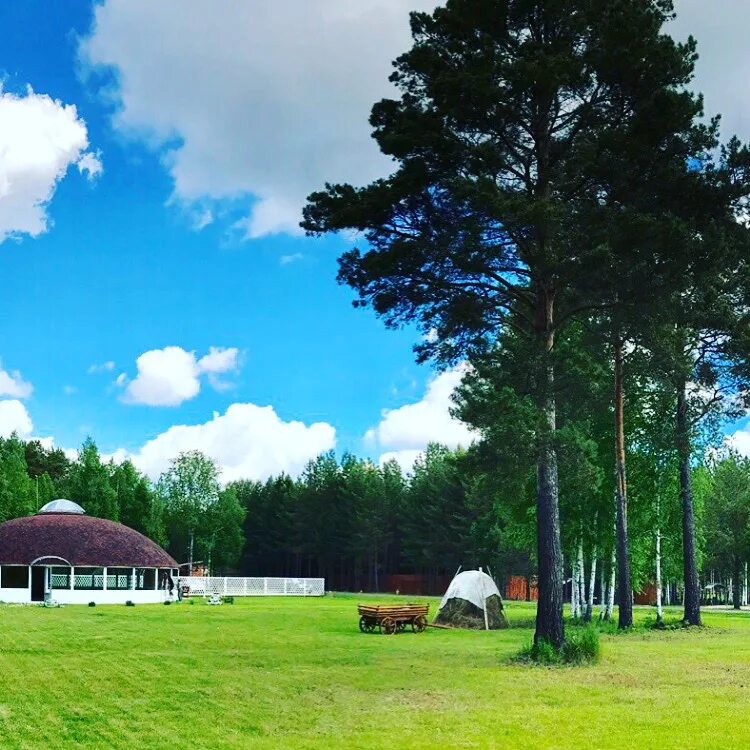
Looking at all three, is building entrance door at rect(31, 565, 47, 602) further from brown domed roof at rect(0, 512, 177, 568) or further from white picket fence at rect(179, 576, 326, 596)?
white picket fence at rect(179, 576, 326, 596)

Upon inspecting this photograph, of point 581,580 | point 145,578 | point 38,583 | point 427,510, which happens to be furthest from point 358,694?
point 427,510

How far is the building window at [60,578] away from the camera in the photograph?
53.4 meters

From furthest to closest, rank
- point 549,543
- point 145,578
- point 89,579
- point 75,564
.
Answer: point 145,578 → point 89,579 → point 75,564 → point 549,543

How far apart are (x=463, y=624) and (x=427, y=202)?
1824 centimetres

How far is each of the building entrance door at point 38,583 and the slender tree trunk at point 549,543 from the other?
40.6 metres

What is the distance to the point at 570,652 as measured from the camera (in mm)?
20188

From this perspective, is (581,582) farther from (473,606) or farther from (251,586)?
(251,586)

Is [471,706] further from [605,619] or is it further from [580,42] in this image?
[605,619]

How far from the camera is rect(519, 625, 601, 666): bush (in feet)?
65.6

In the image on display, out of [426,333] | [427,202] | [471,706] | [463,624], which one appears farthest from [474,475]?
[463,624]

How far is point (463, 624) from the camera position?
110ft

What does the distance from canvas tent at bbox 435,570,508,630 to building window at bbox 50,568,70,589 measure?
28.5 m

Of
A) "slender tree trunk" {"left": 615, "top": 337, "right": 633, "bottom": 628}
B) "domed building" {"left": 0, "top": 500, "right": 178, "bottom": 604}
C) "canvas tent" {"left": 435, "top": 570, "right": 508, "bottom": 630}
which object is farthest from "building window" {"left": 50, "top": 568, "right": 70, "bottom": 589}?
"slender tree trunk" {"left": 615, "top": 337, "right": 633, "bottom": 628}

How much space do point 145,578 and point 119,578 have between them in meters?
1.84
